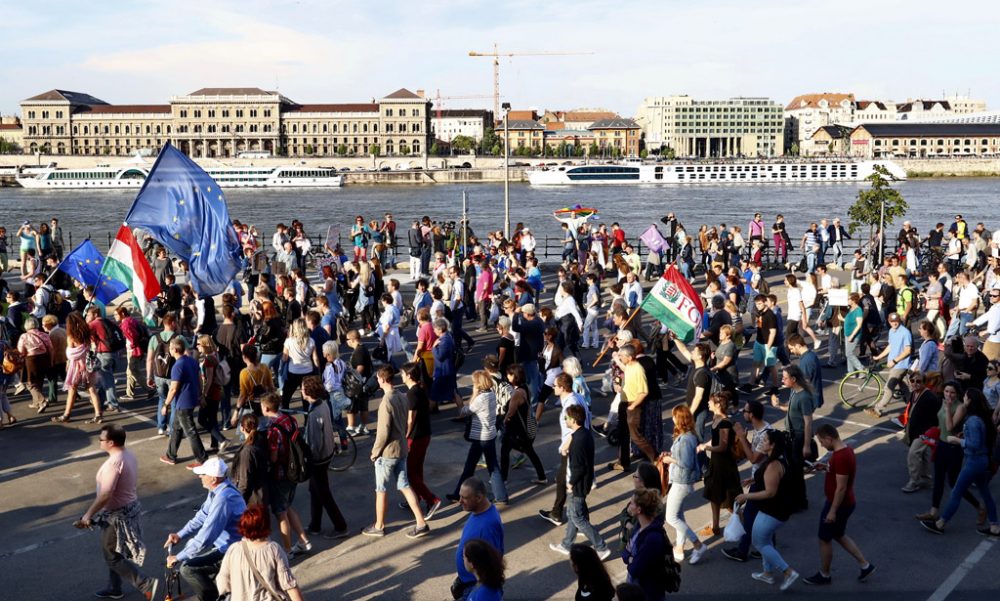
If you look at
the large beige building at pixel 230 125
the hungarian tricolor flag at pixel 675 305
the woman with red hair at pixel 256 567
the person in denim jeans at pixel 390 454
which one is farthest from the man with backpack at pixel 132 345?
the large beige building at pixel 230 125

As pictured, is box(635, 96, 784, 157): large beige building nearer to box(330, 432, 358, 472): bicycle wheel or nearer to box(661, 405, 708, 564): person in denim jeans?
box(330, 432, 358, 472): bicycle wheel

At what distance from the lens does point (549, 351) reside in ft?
33.3

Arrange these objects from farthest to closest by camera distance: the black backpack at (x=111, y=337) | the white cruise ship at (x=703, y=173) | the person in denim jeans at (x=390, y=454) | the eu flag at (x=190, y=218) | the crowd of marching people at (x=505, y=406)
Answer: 1. the white cruise ship at (x=703, y=173)
2. the eu flag at (x=190, y=218)
3. the black backpack at (x=111, y=337)
4. the person in denim jeans at (x=390, y=454)
5. the crowd of marching people at (x=505, y=406)

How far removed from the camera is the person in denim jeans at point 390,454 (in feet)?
23.4

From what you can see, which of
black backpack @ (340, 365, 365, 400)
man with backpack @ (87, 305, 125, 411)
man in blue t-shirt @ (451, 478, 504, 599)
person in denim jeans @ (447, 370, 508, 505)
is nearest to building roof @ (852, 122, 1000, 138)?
black backpack @ (340, 365, 365, 400)

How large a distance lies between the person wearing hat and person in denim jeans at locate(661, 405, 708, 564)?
2.94m

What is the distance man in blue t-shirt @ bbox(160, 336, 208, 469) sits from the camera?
8.71 m

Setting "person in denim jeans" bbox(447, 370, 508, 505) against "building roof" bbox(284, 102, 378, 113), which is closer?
"person in denim jeans" bbox(447, 370, 508, 505)

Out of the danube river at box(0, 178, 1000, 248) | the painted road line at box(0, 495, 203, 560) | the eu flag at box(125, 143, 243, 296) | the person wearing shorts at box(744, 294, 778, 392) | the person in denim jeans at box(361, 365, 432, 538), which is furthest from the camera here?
the danube river at box(0, 178, 1000, 248)

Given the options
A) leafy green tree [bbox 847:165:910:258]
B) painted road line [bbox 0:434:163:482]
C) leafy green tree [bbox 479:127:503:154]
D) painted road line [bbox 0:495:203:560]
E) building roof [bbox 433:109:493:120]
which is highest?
building roof [bbox 433:109:493:120]

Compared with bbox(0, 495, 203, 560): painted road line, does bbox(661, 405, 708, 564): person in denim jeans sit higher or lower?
higher

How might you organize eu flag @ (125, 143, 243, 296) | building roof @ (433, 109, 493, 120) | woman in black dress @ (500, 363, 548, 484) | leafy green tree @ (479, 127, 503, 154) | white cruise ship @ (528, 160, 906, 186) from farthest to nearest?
building roof @ (433, 109, 493, 120), leafy green tree @ (479, 127, 503, 154), white cruise ship @ (528, 160, 906, 186), eu flag @ (125, 143, 243, 296), woman in black dress @ (500, 363, 548, 484)

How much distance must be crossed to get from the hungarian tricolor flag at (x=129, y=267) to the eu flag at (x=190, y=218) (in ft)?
0.89

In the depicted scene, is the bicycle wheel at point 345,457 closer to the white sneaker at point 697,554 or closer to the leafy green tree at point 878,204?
the white sneaker at point 697,554
